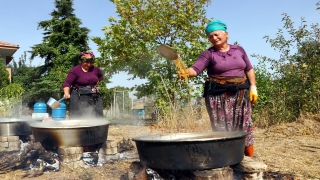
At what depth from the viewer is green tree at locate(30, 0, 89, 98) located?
15.6 meters

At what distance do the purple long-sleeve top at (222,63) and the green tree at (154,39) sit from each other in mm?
5155

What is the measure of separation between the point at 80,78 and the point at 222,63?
232 cm

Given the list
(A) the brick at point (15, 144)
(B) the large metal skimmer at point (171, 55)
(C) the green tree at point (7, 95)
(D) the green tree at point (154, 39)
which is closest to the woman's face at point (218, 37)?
(B) the large metal skimmer at point (171, 55)

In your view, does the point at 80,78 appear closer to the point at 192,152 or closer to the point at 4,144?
the point at 4,144

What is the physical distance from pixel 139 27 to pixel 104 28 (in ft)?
3.40

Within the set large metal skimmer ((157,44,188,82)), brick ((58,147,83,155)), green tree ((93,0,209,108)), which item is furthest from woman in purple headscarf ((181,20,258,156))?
green tree ((93,0,209,108))

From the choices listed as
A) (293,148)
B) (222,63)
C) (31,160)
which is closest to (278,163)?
(293,148)

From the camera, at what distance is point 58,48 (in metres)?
16.1

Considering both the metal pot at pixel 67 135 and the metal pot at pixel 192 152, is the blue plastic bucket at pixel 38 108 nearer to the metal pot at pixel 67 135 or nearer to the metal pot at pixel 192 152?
the metal pot at pixel 67 135

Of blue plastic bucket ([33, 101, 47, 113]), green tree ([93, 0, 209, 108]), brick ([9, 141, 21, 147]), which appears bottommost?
brick ([9, 141, 21, 147])

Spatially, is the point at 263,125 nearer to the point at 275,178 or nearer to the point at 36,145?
the point at 275,178

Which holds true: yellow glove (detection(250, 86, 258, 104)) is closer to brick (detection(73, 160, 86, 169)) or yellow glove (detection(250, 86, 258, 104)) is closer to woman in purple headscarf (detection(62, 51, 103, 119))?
brick (detection(73, 160, 86, 169))

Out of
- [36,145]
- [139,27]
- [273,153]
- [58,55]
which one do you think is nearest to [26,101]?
[58,55]

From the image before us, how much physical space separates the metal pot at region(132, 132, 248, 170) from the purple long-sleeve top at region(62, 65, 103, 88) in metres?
2.34
